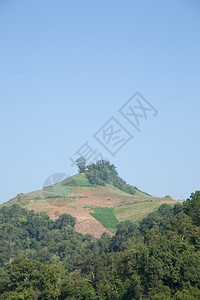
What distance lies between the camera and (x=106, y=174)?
16638 centimetres

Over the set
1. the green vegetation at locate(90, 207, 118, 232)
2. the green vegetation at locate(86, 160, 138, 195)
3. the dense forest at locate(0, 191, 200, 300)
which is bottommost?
the dense forest at locate(0, 191, 200, 300)

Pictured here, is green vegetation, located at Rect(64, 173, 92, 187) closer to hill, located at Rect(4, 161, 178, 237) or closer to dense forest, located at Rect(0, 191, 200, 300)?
hill, located at Rect(4, 161, 178, 237)

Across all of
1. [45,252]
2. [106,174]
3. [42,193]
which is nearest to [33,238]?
[45,252]

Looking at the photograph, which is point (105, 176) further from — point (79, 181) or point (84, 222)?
point (84, 222)

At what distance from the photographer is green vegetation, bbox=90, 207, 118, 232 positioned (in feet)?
396

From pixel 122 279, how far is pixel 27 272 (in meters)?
10.9

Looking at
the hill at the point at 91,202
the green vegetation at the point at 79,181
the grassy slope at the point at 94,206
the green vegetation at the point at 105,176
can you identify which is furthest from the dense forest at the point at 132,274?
the green vegetation at the point at 105,176

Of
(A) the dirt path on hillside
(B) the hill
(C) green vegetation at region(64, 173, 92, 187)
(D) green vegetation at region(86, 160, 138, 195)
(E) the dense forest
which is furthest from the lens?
(D) green vegetation at region(86, 160, 138, 195)

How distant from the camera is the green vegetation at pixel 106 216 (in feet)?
396

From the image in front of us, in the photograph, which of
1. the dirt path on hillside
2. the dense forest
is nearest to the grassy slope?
the dirt path on hillside

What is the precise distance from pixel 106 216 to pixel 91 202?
9590mm

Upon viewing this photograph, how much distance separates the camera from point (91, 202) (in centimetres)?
13500

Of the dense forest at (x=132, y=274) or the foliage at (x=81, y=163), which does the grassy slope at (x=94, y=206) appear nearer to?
the foliage at (x=81, y=163)

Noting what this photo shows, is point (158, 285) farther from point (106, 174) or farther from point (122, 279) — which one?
point (106, 174)
